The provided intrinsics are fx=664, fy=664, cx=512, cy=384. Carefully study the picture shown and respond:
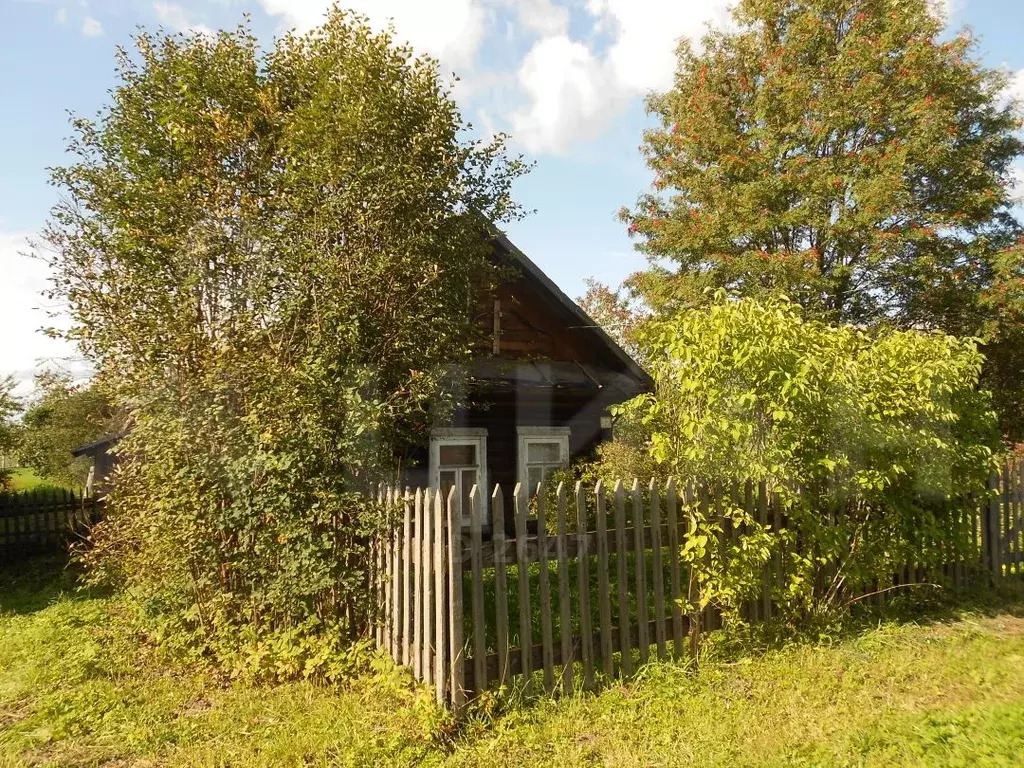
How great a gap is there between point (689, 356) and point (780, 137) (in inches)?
498

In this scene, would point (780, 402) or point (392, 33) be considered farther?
point (392, 33)

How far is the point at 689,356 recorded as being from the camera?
588cm

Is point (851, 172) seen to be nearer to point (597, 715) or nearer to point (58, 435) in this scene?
point (597, 715)

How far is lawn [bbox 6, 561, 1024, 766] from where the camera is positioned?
4.30m

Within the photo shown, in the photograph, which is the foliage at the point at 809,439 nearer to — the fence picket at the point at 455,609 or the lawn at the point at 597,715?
the lawn at the point at 597,715

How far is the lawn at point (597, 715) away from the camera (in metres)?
4.30

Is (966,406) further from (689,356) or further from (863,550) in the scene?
(689,356)

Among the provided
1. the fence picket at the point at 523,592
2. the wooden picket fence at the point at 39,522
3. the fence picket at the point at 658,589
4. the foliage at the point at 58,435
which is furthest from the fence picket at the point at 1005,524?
the foliage at the point at 58,435

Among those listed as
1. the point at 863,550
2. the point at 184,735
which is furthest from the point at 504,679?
the point at 863,550

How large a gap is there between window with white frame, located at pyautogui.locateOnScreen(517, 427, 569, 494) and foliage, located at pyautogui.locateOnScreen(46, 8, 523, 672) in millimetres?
5379

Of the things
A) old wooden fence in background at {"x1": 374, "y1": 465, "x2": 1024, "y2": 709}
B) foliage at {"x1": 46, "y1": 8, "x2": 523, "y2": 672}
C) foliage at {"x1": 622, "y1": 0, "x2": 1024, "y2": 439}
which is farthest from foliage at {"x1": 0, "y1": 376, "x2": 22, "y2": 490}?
foliage at {"x1": 622, "y1": 0, "x2": 1024, "y2": 439}

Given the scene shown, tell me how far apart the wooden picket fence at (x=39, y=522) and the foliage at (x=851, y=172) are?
13.0 meters

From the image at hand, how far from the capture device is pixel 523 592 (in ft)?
16.7

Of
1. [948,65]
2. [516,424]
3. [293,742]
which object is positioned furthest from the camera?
[948,65]
